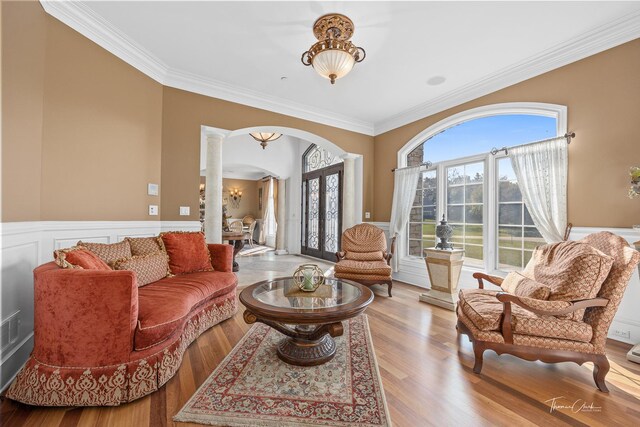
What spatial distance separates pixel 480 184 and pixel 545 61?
162 cm

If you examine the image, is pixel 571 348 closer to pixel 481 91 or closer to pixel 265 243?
pixel 481 91

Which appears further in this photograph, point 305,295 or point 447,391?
point 305,295

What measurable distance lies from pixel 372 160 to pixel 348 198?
101 centimetres

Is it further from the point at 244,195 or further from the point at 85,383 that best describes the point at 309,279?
the point at 244,195

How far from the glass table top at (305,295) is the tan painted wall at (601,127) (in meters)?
2.70

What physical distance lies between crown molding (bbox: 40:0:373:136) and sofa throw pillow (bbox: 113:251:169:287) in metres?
2.31

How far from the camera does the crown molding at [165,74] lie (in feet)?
8.31

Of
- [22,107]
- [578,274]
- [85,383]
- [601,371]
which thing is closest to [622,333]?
[601,371]

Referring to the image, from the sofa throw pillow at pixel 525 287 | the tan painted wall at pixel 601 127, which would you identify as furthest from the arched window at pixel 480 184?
the sofa throw pillow at pixel 525 287

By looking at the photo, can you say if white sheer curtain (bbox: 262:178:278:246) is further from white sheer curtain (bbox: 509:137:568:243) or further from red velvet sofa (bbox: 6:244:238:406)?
red velvet sofa (bbox: 6:244:238:406)

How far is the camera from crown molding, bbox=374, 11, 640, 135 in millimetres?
2641

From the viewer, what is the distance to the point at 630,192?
2451mm

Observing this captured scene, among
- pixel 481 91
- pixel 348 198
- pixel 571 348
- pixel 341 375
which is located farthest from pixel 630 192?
pixel 348 198

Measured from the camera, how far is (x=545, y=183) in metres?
3.13
